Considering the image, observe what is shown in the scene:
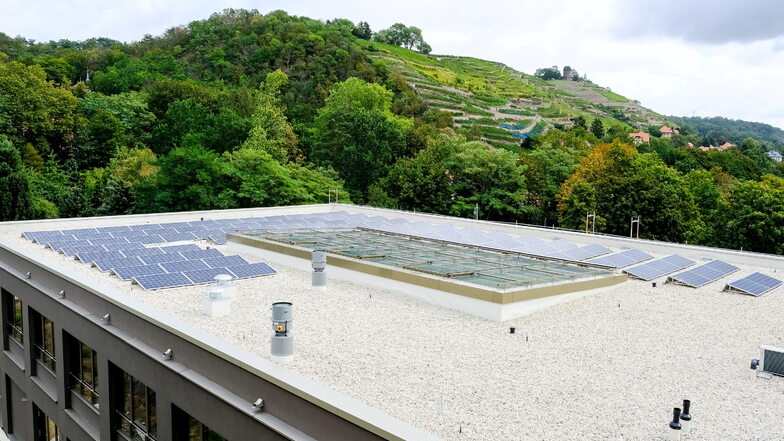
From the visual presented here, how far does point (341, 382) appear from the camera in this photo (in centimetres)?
846

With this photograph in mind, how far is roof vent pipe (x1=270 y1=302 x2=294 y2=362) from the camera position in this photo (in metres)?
9.30

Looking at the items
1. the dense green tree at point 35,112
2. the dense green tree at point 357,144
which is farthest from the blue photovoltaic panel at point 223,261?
the dense green tree at point 35,112

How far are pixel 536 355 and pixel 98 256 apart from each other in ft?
45.1

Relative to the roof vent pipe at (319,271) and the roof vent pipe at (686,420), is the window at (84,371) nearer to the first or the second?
the roof vent pipe at (319,271)

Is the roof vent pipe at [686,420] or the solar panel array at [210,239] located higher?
the solar panel array at [210,239]

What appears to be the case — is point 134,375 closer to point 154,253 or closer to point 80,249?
point 154,253

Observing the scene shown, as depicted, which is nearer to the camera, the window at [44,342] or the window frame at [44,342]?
the window frame at [44,342]

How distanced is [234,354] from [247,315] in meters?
3.25

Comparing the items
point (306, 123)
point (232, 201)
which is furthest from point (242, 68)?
point (232, 201)

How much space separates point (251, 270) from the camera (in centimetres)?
1631

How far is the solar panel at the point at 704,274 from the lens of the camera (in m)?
15.8

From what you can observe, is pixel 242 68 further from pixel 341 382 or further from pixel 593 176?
pixel 341 382

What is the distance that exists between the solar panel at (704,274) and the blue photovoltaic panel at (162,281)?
13.5m

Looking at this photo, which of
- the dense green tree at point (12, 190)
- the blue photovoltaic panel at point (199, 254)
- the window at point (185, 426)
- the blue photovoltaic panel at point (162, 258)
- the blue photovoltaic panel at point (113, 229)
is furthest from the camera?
the dense green tree at point (12, 190)
